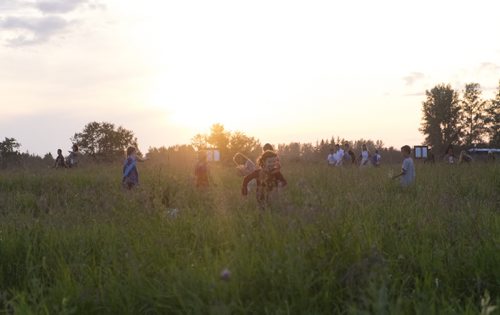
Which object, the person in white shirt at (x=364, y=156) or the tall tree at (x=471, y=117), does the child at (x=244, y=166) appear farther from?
the tall tree at (x=471, y=117)

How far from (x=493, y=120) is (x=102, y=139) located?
61413 millimetres

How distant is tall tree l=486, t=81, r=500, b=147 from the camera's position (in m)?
71.8

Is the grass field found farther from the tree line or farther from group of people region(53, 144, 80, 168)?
the tree line

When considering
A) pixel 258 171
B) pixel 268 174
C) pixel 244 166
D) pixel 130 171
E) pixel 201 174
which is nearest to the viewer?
pixel 268 174

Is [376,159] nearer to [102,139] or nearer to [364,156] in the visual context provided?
[364,156]

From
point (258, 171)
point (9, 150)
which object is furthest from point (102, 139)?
point (258, 171)

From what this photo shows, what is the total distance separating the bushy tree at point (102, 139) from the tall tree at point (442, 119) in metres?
55.7

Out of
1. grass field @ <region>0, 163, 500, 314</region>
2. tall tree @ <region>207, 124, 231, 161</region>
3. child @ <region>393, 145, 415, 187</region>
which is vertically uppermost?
tall tree @ <region>207, 124, 231, 161</region>

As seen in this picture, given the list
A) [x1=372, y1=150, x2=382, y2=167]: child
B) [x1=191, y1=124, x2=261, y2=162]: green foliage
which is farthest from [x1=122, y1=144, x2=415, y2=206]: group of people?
[x1=191, y1=124, x2=261, y2=162]: green foliage

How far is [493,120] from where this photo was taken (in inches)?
2963

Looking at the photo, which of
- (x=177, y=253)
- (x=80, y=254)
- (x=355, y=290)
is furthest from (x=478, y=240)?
(x=80, y=254)

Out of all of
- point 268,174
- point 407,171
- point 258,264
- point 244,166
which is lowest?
point 258,264

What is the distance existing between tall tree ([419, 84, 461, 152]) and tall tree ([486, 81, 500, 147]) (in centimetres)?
461

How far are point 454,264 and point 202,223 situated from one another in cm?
310
